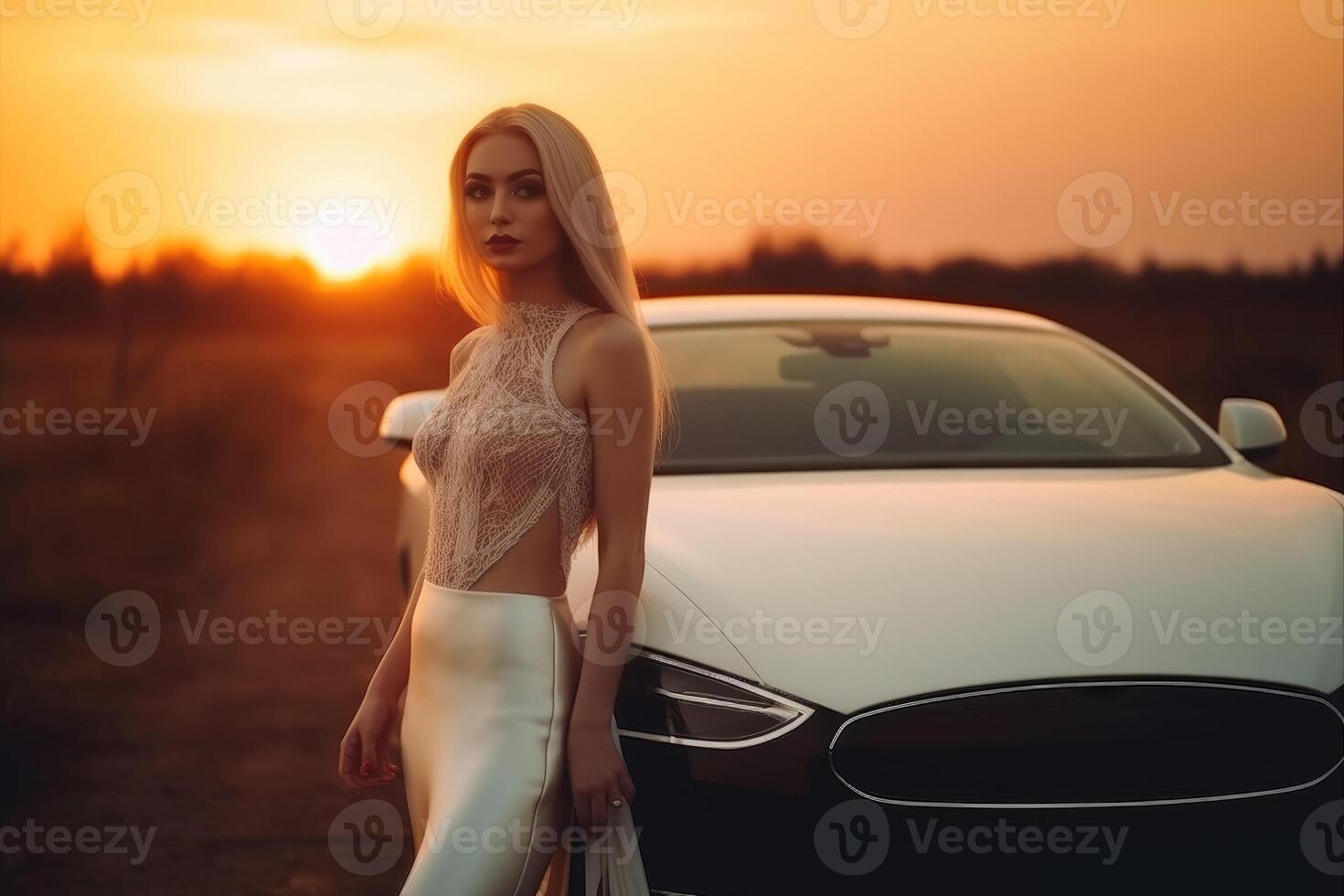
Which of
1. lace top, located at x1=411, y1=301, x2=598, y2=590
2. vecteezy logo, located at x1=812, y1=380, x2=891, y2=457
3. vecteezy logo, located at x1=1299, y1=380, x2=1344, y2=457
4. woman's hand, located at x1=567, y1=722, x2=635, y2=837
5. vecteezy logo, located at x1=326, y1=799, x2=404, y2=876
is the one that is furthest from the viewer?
vecteezy logo, located at x1=1299, y1=380, x2=1344, y2=457

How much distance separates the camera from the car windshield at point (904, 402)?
3.79m

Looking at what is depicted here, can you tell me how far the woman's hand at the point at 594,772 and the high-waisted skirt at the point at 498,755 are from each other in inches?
1.9

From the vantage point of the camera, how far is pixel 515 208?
7.39ft

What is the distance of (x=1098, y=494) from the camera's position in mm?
3383

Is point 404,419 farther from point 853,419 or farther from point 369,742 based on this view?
point 369,742

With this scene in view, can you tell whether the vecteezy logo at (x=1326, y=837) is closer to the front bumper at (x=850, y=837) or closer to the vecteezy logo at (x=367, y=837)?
the front bumper at (x=850, y=837)

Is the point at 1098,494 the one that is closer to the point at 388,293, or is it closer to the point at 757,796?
the point at 757,796

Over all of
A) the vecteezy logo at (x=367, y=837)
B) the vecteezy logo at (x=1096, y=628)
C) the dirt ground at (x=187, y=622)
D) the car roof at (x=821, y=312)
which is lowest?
the vecteezy logo at (x=367, y=837)

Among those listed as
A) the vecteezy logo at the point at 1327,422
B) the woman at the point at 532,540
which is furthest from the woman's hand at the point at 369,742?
the vecteezy logo at the point at 1327,422

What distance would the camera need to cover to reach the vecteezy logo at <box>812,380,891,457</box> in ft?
12.5

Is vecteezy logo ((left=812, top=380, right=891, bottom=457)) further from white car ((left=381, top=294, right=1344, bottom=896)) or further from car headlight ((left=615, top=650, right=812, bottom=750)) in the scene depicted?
car headlight ((left=615, top=650, right=812, bottom=750))

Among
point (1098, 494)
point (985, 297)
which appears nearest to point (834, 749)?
point (1098, 494)

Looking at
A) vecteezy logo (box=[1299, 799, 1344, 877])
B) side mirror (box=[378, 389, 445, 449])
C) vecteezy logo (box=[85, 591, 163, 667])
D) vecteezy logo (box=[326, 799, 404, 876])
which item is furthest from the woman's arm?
vecteezy logo (box=[85, 591, 163, 667])

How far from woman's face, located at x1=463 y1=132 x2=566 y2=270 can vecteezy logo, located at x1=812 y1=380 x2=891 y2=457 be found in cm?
165
